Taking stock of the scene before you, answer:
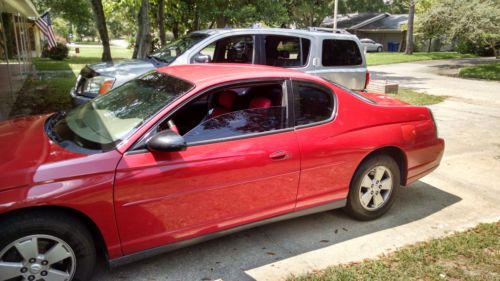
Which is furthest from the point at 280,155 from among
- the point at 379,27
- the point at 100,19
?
the point at 379,27

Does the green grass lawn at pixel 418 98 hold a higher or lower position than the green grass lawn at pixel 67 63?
lower

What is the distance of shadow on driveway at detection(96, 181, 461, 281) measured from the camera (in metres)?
3.18

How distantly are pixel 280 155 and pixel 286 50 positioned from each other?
458cm

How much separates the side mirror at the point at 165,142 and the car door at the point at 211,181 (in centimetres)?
8

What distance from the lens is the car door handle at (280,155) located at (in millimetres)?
3297

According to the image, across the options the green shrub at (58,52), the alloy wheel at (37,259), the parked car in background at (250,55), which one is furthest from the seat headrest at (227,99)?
the green shrub at (58,52)

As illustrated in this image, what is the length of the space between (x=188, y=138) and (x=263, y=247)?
128cm

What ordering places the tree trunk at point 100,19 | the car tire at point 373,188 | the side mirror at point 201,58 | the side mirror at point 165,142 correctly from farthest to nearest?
1. the tree trunk at point 100,19
2. the side mirror at point 201,58
3. the car tire at point 373,188
4. the side mirror at point 165,142

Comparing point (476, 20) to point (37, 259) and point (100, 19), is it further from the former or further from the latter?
point (37, 259)

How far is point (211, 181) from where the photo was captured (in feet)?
10.0

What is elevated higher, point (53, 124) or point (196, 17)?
point (196, 17)

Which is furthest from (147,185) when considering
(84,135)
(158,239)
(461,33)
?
(461,33)

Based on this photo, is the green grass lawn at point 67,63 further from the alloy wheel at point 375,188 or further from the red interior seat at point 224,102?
the alloy wheel at point 375,188

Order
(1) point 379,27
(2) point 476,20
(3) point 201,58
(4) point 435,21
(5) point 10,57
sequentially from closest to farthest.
Result: (3) point 201,58 < (5) point 10,57 < (2) point 476,20 < (4) point 435,21 < (1) point 379,27
